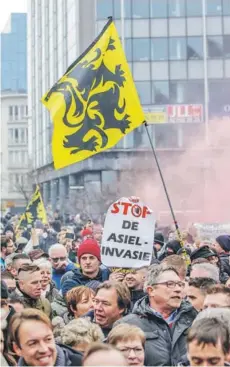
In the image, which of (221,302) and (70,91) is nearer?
(221,302)

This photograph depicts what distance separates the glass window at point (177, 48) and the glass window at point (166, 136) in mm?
4613

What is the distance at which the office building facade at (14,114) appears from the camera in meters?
124

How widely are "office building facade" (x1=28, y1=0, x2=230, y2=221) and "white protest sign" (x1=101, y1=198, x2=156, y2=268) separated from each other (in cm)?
3796

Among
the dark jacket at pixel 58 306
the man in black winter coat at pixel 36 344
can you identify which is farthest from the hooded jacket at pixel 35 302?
the man in black winter coat at pixel 36 344

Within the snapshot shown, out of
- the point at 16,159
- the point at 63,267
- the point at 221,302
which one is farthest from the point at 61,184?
the point at 16,159

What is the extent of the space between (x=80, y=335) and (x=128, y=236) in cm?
311

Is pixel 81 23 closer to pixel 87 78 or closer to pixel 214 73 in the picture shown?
pixel 214 73

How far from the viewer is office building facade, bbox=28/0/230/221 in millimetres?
49344

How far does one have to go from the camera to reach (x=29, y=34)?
7781 centimetres

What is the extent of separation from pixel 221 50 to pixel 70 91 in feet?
136

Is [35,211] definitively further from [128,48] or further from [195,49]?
[195,49]

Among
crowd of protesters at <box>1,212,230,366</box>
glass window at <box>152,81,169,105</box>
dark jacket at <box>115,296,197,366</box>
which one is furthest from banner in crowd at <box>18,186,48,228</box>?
glass window at <box>152,81,169,105</box>

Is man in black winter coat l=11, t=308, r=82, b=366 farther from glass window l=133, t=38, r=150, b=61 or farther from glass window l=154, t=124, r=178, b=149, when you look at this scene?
glass window l=133, t=38, r=150, b=61

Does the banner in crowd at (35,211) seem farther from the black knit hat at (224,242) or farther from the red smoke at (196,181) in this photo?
the red smoke at (196,181)
